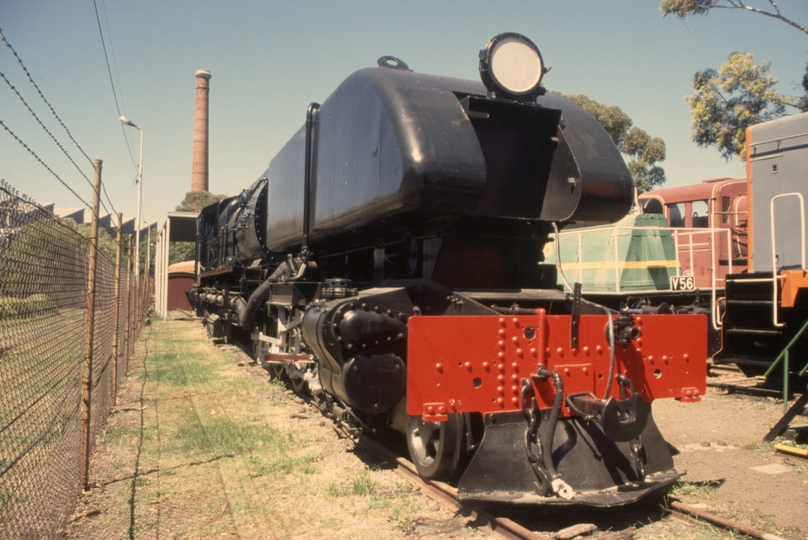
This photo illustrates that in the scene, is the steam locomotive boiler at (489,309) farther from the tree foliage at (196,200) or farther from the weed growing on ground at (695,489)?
the tree foliage at (196,200)

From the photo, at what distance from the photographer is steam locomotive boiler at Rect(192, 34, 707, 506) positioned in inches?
149

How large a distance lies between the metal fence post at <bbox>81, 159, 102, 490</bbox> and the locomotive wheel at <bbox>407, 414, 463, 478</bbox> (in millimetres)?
2353

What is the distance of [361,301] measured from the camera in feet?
14.3

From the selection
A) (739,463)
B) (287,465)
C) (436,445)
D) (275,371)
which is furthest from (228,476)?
(275,371)

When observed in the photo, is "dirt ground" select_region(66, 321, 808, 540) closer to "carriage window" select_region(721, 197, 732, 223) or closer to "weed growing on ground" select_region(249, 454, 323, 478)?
"weed growing on ground" select_region(249, 454, 323, 478)

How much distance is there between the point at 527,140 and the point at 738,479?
3.00 m

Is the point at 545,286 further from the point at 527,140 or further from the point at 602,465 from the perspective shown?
the point at 602,465

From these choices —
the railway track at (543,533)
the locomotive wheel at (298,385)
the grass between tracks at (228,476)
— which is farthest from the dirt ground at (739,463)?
the locomotive wheel at (298,385)

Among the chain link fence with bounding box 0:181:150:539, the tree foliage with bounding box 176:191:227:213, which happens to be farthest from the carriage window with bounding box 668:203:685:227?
the tree foliage with bounding box 176:191:227:213

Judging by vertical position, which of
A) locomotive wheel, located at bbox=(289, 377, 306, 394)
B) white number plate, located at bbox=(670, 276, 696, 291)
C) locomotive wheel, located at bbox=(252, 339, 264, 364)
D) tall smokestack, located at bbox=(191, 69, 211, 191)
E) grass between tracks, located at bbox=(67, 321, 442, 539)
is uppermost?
tall smokestack, located at bbox=(191, 69, 211, 191)

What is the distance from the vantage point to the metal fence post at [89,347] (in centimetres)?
468

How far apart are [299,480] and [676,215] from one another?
11.5 m

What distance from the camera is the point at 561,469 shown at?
3.77 m

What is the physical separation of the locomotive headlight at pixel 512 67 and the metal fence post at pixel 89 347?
10.7 ft
